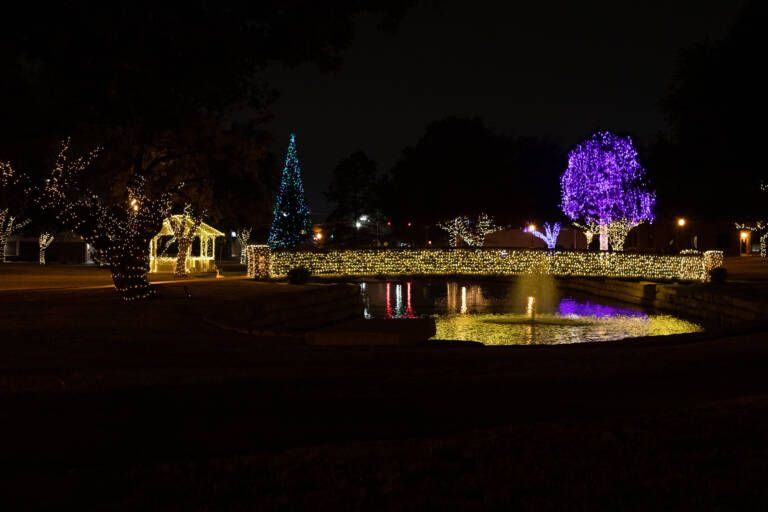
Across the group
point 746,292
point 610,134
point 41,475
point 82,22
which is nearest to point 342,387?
point 41,475

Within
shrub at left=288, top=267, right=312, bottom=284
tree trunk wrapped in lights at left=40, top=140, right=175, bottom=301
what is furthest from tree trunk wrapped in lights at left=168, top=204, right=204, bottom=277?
tree trunk wrapped in lights at left=40, top=140, right=175, bottom=301

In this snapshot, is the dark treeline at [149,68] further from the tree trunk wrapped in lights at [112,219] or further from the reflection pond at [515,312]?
the reflection pond at [515,312]

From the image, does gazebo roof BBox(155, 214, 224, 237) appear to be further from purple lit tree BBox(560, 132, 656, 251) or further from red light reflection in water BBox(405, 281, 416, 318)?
purple lit tree BBox(560, 132, 656, 251)

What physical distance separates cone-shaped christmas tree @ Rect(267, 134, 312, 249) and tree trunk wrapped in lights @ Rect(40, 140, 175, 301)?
973 inches

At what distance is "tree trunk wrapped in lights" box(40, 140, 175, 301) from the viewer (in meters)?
20.4

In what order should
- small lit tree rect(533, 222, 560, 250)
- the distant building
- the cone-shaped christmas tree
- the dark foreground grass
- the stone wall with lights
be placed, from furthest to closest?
small lit tree rect(533, 222, 560, 250) → the distant building → the cone-shaped christmas tree → the stone wall with lights → the dark foreground grass

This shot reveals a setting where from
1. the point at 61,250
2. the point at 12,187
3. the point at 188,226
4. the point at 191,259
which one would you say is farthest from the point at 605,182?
the point at 61,250

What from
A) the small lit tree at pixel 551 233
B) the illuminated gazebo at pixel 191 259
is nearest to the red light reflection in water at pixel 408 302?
the illuminated gazebo at pixel 191 259

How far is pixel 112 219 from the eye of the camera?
21359 millimetres

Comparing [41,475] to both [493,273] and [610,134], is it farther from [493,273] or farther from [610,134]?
[610,134]

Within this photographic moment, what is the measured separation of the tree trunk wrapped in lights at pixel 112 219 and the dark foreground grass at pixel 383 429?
367 inches

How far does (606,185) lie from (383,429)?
47179 millimetres

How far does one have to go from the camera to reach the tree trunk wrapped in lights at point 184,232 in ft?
124

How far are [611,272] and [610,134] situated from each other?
54.8 feet
